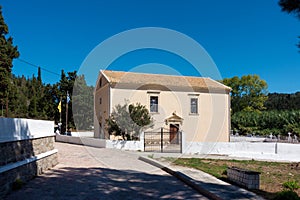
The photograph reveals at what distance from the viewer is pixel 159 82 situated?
26.9m

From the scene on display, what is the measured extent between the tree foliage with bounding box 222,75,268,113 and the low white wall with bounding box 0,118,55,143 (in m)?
53.3

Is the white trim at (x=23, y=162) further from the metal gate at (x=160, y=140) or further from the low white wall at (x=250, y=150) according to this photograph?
the metal gate at (x=160, y=140)

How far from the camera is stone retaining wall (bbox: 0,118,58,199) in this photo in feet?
18.9

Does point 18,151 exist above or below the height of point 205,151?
above

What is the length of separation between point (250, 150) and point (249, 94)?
42298 millimetres

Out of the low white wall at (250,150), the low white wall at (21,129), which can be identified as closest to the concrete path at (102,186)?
the low white wall at (21,129)

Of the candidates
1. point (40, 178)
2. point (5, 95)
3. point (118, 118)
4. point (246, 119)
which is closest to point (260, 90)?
point (246, 119)

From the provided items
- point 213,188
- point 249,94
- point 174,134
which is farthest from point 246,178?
point 249,94

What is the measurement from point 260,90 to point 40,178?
57.5 metres

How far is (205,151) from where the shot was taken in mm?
19266

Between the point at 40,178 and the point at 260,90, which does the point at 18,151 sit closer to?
the point at 40,178

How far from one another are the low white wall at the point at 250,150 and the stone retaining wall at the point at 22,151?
38.0 feet

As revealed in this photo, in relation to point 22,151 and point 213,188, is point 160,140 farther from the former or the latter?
point 22,151

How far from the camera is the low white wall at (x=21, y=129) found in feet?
19.2
